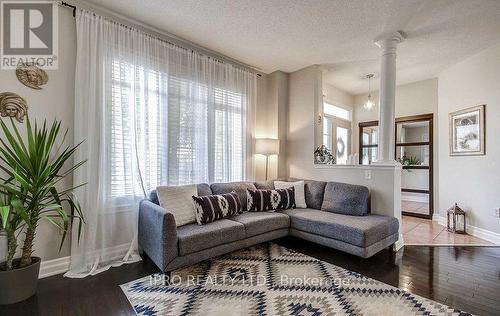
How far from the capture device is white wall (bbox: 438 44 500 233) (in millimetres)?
3436

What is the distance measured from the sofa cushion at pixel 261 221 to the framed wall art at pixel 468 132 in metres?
3.19

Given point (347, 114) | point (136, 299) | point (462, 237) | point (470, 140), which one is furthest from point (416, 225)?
point (136, 299)

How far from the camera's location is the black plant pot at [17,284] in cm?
184

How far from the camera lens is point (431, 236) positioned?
11.9ft

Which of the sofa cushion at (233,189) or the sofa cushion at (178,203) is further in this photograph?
the sofa cushion at (233,189)

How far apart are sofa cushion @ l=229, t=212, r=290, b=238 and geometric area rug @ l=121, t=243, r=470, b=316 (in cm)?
36

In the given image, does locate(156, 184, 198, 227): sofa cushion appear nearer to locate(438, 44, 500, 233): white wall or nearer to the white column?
the white column

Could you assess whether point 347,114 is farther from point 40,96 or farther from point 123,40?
point 40,96

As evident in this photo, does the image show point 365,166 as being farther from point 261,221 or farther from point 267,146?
point 261,221

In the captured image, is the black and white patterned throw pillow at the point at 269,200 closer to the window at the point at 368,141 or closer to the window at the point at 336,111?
the window at the point at 336,111

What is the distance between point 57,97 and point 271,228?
8.91 ft

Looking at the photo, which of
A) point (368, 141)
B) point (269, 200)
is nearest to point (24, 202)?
point (269, 200)

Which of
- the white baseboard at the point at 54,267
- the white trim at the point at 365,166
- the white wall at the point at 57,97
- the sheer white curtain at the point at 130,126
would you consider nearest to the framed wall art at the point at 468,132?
the white trim at the point at 365,166

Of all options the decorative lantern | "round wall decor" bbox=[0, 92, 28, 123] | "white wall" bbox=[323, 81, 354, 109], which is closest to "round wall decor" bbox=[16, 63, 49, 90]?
"round wall decor" bbox=[0, 92, 28, 123]
